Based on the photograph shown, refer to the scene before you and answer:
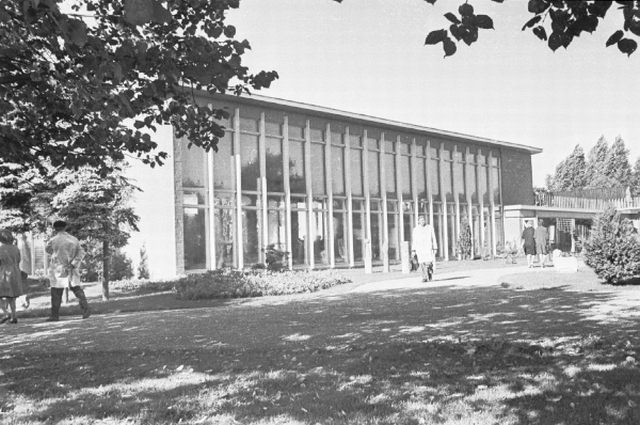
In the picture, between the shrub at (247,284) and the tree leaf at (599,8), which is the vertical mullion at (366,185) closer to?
the shrub at (247,284)

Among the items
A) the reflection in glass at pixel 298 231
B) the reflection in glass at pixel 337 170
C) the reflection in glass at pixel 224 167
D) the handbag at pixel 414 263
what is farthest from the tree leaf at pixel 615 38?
the reflection in glass at pixel 337 170

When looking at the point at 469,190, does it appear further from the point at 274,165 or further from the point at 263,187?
the point at 263,187

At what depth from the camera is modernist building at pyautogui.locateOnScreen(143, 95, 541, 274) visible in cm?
2478

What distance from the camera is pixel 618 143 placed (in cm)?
10700

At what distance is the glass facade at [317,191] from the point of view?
82.0 feet

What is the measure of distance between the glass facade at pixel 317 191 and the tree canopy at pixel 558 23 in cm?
2050

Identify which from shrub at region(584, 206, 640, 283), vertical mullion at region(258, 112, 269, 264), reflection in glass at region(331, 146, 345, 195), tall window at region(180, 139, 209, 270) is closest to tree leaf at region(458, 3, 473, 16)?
shrub at region(584, 206, 640, 283)

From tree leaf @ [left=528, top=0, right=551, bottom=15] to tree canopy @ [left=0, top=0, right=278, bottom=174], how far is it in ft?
11.5

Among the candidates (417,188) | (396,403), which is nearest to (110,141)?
(396,403)

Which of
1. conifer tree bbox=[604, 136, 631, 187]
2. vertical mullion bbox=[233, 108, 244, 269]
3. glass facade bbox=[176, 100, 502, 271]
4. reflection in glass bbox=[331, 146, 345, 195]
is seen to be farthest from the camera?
conifer tree bbox=[604, 136, 631, 187]

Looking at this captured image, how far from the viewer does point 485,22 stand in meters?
4.24

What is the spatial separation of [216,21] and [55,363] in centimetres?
422

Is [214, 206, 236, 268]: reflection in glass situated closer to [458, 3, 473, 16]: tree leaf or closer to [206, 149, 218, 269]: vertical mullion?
[206, 149, 218, 269]: vertical mullion

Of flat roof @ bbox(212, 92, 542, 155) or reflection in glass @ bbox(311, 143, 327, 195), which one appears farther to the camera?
reflection in glass @ bbox(311, 143, 327, 195)
